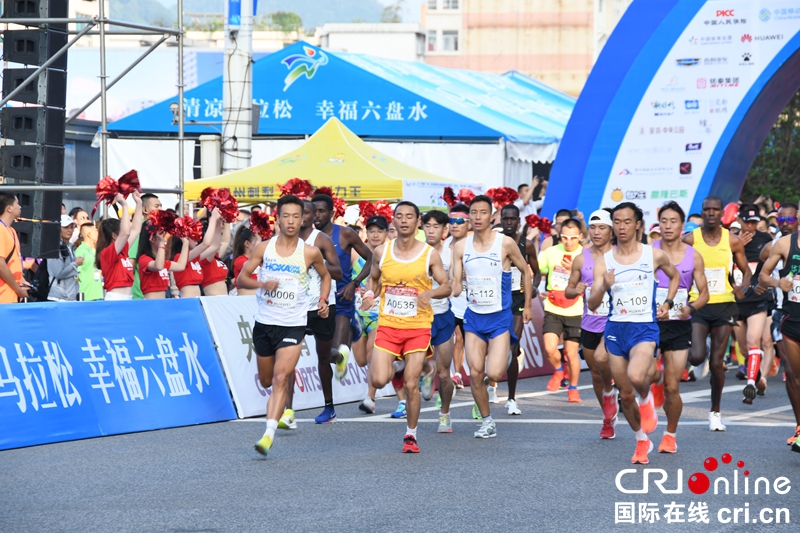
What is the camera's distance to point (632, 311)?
30.4ft

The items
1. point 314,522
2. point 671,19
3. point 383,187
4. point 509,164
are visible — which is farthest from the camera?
point 509,164

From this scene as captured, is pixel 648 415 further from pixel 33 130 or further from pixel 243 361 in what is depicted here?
Result: pixel 33 130

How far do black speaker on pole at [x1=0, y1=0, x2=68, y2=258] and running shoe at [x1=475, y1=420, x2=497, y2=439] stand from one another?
211 inches

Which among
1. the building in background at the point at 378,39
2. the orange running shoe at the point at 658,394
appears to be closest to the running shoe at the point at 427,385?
the orange running shoe at the point at 658,394

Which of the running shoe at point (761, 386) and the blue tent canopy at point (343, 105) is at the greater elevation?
the blue tent canopy at point (343, 105)

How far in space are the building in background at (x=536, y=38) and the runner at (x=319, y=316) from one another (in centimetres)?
7696

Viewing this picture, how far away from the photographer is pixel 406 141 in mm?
27766

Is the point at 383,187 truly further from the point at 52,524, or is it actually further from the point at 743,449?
the point at 52,524

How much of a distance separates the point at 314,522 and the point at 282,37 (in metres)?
106

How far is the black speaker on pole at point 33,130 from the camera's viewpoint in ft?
42.6

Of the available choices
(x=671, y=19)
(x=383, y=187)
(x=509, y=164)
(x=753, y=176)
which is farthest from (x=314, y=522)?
(x=753, y=176)

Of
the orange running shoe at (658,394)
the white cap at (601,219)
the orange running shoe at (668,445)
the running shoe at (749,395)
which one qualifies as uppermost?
the white cap at (601,219)

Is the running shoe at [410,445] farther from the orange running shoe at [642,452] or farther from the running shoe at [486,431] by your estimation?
the orange running shoe at [642,452]

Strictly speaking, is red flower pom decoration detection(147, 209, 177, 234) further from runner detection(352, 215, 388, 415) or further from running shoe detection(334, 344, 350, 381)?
running shoe detection(334, 344, 350, 381)
